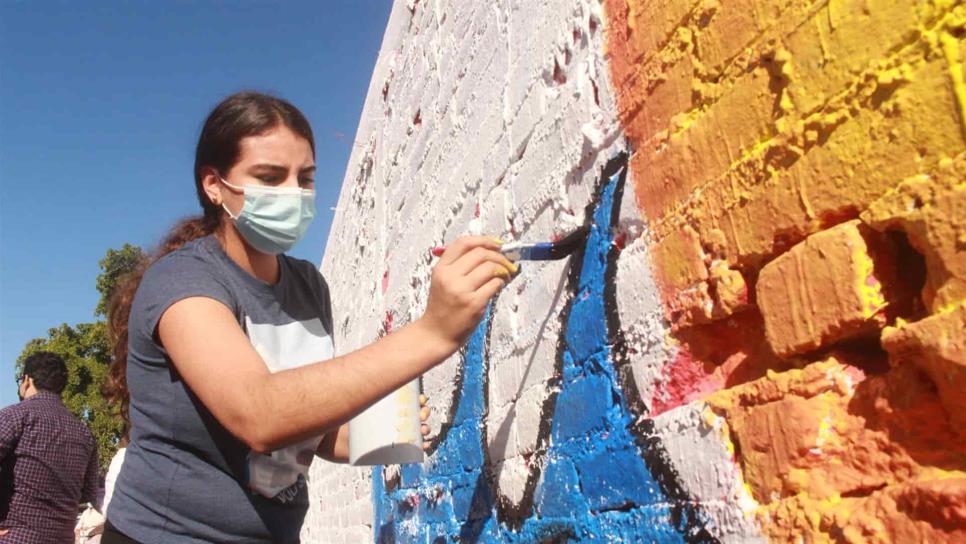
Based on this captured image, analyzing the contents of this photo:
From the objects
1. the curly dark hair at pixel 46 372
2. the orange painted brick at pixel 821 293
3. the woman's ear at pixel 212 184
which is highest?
the curly dark hair at pixel 46 372

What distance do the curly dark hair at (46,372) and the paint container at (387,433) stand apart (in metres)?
2.67

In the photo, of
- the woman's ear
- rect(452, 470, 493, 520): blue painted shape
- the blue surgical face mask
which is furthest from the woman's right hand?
rect(452, 470, 493, 520): blue painted shape

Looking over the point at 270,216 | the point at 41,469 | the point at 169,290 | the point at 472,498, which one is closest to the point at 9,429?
the point at 41,469

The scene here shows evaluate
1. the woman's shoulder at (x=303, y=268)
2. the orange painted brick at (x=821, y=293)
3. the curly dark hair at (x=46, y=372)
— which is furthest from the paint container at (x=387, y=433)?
the curly dark hair at (x=46, y=372)

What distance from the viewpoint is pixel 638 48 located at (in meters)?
1.41

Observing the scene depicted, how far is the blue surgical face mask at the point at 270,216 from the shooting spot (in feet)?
5.53

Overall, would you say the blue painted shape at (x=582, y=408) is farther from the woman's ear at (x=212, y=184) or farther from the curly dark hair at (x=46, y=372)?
the curly dark hair at (x=46, y=372)

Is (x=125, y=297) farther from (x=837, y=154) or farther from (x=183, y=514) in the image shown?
(x=837, y=154)

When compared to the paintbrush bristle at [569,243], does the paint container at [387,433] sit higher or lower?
lower

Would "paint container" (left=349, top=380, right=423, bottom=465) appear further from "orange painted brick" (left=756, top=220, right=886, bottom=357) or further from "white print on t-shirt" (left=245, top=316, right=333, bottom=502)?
"orange painted brick" (left=756, top=220, right=886, bottom=357)

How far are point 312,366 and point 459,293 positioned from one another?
0.26 metres

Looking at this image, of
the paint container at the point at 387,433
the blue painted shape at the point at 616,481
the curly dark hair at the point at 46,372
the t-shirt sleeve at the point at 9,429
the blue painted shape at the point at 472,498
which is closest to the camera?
the blue painted shape at the point at 616,481

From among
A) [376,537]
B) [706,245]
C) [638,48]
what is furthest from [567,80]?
[376,537]

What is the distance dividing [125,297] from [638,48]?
1232mm
